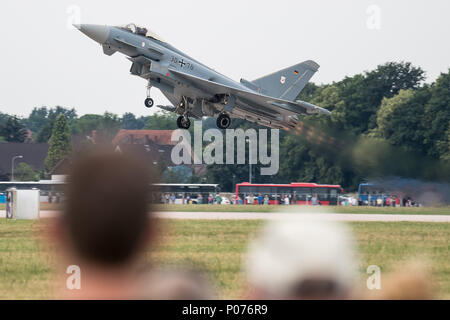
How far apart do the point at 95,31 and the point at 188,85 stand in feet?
15.6

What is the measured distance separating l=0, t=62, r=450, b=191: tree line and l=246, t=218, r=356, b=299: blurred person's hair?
482 centimetres

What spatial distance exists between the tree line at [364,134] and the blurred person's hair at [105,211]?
4.34 metres

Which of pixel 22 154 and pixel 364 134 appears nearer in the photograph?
pixel 364 134

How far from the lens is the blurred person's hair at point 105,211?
388cm

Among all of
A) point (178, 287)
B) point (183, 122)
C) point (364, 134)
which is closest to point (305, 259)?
point (178, 287)

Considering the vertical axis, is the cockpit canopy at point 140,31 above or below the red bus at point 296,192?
above

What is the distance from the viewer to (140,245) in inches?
159

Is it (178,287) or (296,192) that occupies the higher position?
(178,287)

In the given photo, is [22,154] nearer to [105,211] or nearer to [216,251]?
[216,251]

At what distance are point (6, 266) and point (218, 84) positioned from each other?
55.0 feet

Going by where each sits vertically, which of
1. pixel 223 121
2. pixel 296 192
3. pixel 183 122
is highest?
pixel 223 121

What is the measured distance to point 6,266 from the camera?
51.1 feet

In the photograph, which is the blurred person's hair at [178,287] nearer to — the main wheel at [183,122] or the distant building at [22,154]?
the main wheel at [183,122]

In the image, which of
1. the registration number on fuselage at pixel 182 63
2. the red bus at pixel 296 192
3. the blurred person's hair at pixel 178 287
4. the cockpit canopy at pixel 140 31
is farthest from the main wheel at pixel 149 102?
the red bus at pixel 296 192
